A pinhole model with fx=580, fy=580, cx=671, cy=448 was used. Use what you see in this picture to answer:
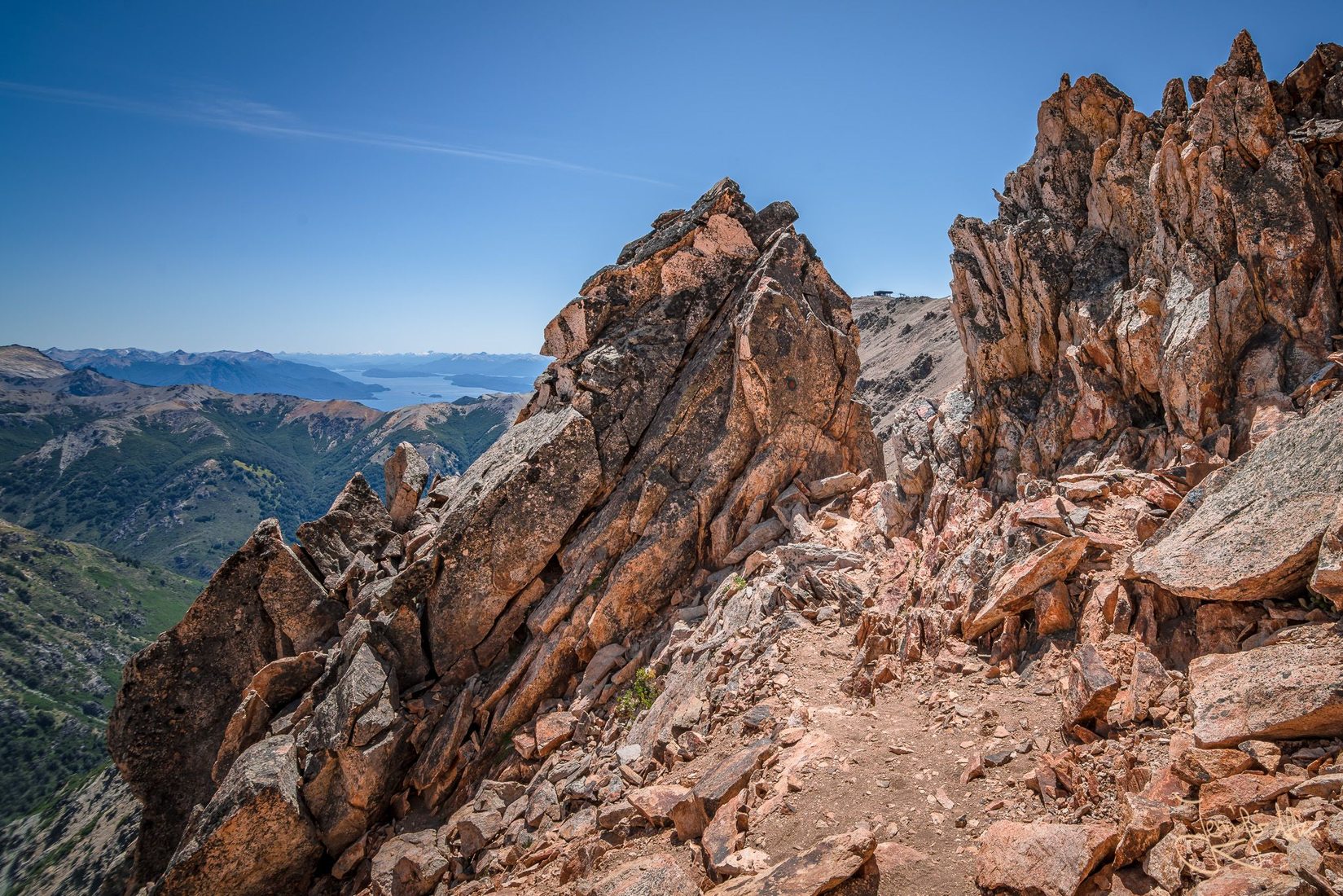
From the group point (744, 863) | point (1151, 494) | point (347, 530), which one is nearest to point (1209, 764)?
point (744, 863)

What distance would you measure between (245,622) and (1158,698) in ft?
98.6

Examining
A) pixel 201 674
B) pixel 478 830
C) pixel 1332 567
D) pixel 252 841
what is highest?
pixel 1332 567

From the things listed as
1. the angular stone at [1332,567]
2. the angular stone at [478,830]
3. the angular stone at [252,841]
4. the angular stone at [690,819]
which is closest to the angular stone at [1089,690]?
the angular stone at [1332,567]

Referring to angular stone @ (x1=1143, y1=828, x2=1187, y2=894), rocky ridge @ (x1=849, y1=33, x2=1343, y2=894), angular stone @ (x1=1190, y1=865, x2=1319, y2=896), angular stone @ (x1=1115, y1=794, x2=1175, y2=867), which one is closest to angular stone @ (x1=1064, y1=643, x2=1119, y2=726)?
rocky ridge @ (x1=849, y1=33, x2=1343, y2=894)

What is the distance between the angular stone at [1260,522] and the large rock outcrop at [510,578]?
41.3ft

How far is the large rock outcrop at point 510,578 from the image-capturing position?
744 inches

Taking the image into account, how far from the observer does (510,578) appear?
22703mm

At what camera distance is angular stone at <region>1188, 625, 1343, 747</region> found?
7781 mm

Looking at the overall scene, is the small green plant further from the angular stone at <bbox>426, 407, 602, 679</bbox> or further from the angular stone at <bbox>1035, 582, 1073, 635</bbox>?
the angular stone at <bbox>1035, 582, 1073, 635</bbox>

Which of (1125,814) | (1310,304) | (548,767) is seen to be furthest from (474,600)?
(1310,304)

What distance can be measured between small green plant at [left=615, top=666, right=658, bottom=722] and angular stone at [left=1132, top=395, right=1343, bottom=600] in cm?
1313

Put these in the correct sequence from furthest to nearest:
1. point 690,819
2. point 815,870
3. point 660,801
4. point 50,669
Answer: point 50,669 → point 660,801 → point 690,819 → point 815,870

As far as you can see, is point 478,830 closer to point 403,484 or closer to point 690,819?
point 690,819

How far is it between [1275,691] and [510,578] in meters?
20.8
